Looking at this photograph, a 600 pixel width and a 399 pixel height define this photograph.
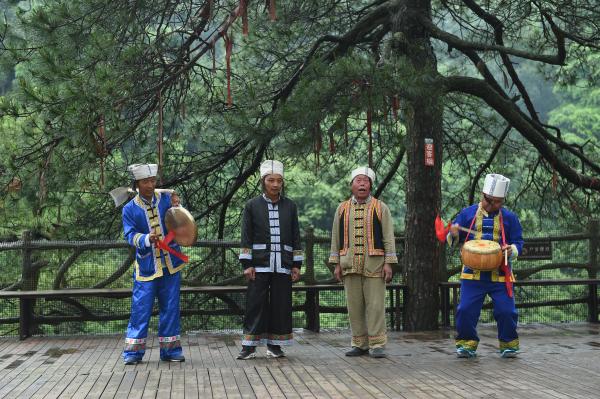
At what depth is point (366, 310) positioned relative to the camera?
26.7 feet

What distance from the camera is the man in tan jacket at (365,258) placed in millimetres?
8047

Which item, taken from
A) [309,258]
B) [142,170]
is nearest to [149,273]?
[142,170]

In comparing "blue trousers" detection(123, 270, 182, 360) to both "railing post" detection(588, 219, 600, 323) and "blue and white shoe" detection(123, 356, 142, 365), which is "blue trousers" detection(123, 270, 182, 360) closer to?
"blue and white shoe" detection(123, 356, 142, 365)

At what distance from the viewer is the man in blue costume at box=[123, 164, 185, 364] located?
25.1 ft

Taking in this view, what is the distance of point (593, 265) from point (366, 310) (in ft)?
13.9

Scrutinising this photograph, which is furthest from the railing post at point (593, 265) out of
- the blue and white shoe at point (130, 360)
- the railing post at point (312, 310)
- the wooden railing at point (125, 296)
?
the blue and white shoe at point (130, 360)

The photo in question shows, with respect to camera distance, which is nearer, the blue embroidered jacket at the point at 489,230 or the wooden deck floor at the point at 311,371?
the wooden deck floor at the point at 311,371

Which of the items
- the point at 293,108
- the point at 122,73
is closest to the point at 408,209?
the point at 293,108

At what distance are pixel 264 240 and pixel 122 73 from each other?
187 centimetres

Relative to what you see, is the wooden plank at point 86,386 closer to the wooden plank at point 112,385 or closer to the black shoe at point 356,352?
the wooden plank at point 112,385

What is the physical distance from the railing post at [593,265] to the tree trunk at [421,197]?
2.09m

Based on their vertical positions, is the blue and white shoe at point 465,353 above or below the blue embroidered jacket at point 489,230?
below

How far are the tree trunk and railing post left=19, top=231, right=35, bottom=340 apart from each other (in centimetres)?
400

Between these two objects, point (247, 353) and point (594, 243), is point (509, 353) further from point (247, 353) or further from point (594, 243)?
point (594, 243)
